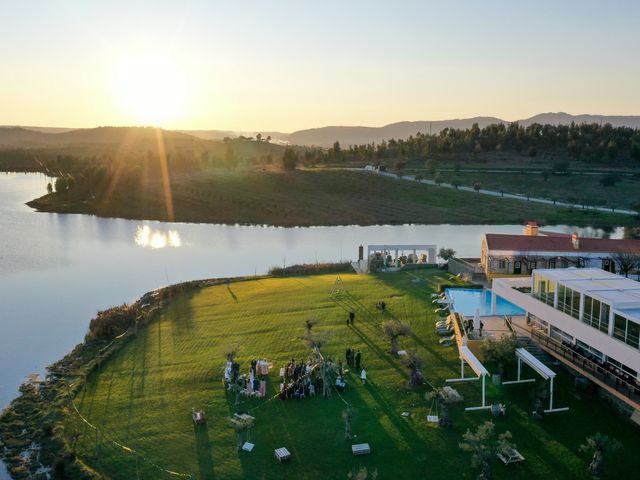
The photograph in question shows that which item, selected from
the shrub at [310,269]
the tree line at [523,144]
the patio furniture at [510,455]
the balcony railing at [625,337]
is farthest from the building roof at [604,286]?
the tree line at [523,144]

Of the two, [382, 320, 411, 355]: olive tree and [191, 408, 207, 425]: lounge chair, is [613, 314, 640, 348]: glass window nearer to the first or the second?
[382, 320, 411, 355]: olive tree

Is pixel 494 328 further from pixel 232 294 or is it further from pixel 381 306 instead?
pixel 232 294

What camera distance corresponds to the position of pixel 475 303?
25047mm

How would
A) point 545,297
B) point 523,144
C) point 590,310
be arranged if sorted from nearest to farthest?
1. point 590,310
2. point 545,297
3. point 523,144

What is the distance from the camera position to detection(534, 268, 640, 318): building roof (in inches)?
619

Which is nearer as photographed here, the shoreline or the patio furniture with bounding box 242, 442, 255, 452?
the patio furniture with bounding box 242, 442, 255, 452

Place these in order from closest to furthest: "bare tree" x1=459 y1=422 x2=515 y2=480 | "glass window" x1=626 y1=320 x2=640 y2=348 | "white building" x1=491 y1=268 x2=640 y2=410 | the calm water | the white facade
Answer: "bare tree" x1=459 y1=422 x2=515 y2=480, "glass window" x1=626 y1=320 x2=640 y2=348, "white building" x1=491 y1=268 x2=640 y2=410, the white facade, the calm water

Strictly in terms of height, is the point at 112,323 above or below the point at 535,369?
below

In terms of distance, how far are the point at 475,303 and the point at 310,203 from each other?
1758 inches

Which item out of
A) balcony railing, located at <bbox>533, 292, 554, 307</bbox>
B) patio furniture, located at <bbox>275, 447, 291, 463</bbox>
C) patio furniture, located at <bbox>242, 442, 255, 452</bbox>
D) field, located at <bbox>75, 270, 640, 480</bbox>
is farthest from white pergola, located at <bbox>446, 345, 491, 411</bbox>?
patio furniture, located at <bbox>242, 442, 255, 452</bbox>

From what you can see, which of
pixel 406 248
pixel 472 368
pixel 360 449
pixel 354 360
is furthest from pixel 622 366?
pixel 406 248

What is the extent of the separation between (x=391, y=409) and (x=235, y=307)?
40.7ft

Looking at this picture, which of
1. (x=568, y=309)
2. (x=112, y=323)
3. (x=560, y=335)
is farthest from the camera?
(x=112, y=323)

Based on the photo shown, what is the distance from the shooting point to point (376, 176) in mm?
79062
